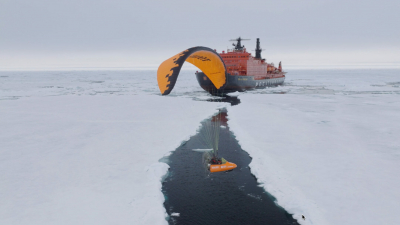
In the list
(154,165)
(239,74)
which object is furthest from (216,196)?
(239,74)

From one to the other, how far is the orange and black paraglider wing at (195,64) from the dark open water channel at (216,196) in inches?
360

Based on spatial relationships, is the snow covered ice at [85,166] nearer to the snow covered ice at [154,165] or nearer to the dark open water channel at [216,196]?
the snow covered ice at [154,165]

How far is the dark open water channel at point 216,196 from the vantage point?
5.57 metres

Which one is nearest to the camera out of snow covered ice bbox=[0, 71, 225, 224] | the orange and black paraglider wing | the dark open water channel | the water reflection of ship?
snow covered ice bbox=[0, 71, 225, 224]

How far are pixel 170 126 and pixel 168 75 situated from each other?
541 cm

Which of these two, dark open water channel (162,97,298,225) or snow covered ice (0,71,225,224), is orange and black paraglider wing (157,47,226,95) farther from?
dark open water channel (162,97,298,225)

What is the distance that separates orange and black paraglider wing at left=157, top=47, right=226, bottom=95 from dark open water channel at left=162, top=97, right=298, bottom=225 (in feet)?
30.0

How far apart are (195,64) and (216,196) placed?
820 inches

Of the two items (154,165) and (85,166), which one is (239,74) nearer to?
(154,165)

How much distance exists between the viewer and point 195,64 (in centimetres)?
2589

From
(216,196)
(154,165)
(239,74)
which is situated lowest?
(216,196)

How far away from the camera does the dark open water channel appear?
18.3ft

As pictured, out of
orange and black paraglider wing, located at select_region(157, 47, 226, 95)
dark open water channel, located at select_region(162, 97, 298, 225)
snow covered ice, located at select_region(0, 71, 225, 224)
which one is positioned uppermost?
orange and black paraglider wing, located at select_region(157, 47, 226, 95)

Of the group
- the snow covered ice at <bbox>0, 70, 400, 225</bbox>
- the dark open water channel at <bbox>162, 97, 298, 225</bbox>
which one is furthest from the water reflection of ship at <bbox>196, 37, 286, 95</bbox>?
the dark open water channel at <bbox>162, 97, 298, 225</bbox>
